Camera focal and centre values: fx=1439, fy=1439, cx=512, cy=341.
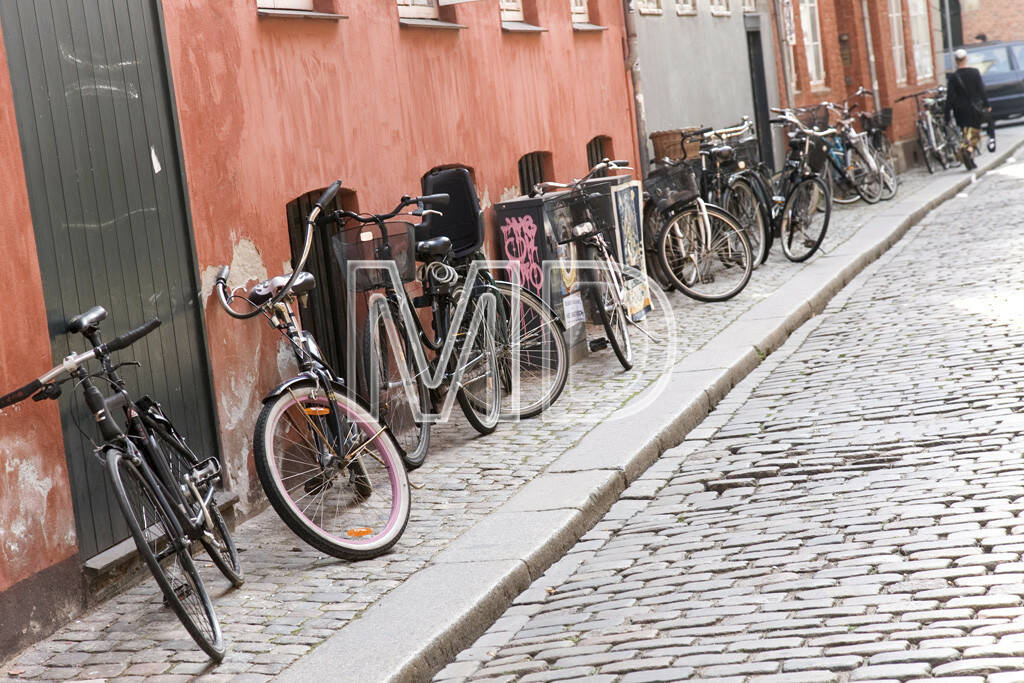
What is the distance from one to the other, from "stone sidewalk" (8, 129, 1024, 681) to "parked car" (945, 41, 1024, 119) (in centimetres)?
3413

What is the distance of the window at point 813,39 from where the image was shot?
2572 centimetres

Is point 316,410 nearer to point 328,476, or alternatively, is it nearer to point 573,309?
point 328,476

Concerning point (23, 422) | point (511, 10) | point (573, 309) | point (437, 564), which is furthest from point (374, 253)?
point (511, 10)

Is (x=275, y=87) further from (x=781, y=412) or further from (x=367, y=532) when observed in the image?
(x=781, y=412)

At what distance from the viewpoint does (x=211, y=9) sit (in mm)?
7277

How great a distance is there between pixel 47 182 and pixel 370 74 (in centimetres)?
371

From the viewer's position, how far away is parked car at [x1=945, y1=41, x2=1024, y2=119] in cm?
4116

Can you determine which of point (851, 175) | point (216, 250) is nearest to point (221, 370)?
point (216, 250)

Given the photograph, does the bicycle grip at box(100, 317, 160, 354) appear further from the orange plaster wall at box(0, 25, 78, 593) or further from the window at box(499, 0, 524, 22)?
the window at box(499, 0, 524, 22)

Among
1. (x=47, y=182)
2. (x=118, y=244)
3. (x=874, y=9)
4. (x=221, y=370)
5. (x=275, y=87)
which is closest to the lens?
(x=47, y=182)

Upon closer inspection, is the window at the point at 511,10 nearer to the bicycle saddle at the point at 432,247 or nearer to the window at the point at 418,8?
the window at the point at 418,8

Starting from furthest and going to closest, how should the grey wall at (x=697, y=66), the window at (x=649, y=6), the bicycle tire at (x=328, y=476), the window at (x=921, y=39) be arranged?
1. the window at (x=921, y=39)
2. the grey wall at (x=697, y=66)
3. the window at (x=649, y=6)
4. the bicycle tire at (x=328, y=476)

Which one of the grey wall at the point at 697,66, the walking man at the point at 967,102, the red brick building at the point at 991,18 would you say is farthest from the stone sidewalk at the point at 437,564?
the red brick building at the point at 991,18

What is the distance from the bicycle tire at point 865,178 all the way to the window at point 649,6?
401 centimetres
